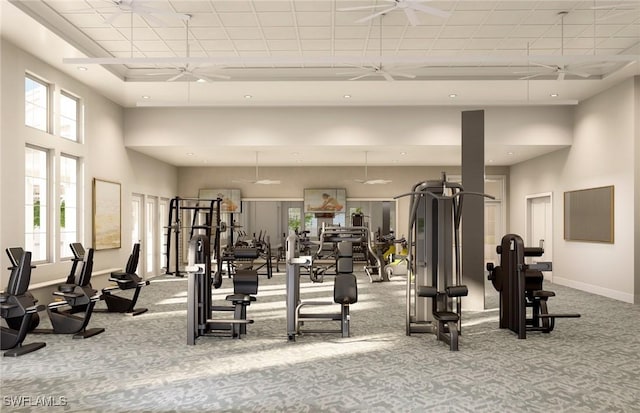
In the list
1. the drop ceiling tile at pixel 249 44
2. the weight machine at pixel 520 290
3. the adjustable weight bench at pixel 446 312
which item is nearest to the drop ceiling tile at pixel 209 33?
the drop ceiling tile at pixel 249 44

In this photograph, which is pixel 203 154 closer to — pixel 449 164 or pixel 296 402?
pixel 449 164

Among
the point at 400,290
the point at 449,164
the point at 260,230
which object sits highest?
the point at 449,164

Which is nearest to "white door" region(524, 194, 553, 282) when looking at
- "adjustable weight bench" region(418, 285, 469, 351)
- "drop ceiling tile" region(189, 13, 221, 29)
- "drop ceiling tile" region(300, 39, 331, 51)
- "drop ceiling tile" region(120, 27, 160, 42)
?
"adjustable weight bench" region(418, 285, 469, 351)

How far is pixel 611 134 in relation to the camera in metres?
9.55

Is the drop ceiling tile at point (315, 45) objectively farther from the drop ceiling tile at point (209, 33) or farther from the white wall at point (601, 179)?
the white wall at point (601, 179)

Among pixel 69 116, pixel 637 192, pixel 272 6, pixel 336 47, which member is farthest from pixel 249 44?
pixel 637 192

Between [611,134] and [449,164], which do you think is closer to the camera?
[611,134]

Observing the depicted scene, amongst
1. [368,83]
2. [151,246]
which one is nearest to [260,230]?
[151,246]

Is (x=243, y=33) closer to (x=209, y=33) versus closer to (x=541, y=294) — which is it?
(x=209, y=33)

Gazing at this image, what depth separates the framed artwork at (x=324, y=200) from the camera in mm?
16047

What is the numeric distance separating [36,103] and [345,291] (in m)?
5.72

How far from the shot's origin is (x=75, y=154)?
8.98 meters

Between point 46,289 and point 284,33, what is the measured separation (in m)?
5.34

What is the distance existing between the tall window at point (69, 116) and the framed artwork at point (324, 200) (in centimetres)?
797
